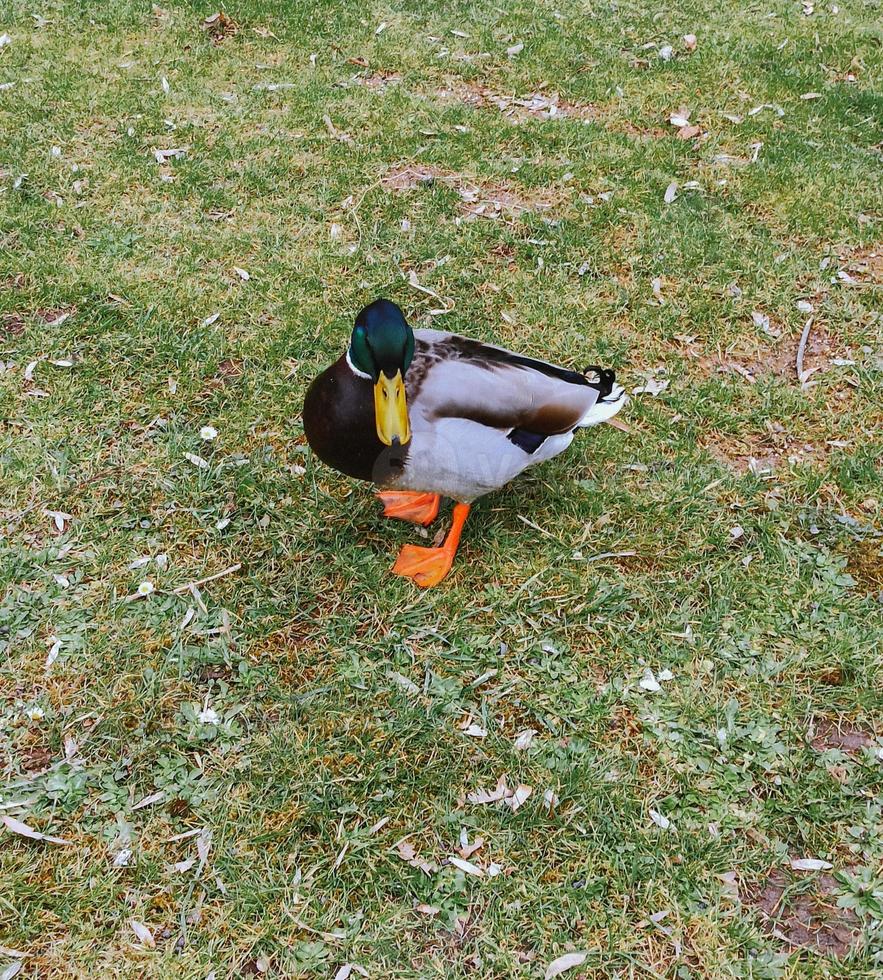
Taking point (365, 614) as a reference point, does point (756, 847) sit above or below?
below

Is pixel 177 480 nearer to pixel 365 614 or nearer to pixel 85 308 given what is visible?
pixel 365 614

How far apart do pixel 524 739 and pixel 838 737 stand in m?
0.97

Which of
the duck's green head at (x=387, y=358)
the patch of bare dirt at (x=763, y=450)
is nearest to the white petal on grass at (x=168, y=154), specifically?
the duck's green head at (x=387, y=358)

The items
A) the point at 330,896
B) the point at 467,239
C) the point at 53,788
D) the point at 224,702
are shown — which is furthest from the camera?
the point at 467,239

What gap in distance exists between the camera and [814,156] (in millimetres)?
4773

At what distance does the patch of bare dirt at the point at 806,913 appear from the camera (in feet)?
7.01

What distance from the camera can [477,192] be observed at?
454cm

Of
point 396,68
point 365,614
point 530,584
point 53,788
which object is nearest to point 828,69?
point 396,68

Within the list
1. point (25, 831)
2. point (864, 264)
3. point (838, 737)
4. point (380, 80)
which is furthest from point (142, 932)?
point (380, 80)

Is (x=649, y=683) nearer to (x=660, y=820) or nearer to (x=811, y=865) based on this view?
(x=660, y=820)

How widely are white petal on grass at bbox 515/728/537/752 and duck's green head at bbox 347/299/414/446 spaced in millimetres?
960

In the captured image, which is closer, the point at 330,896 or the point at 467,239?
the point at 330,896

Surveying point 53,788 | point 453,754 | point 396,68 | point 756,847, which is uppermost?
point 396,68

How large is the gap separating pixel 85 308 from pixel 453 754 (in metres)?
2.68
